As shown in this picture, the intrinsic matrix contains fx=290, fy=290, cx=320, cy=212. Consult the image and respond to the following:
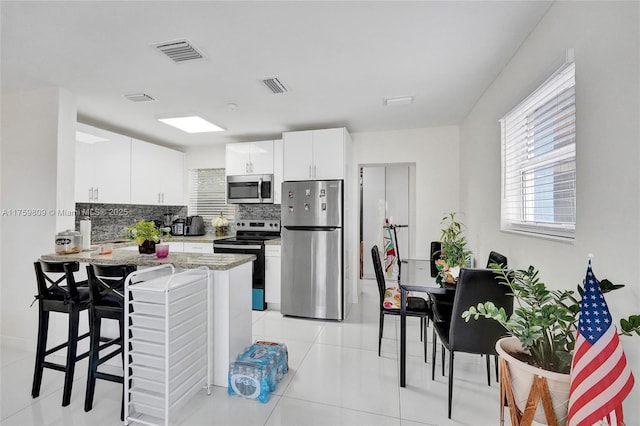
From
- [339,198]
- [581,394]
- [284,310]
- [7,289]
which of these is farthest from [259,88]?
[7,289]

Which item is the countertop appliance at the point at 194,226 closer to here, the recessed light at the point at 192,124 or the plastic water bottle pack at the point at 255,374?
the recessed light at the point at 192,124

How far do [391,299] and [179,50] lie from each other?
2.64 meters

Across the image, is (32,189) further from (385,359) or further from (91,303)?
A: (385,359)

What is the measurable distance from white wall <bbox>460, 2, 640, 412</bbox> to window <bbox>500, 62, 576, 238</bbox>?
0.10 m

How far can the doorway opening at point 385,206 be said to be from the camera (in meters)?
5.57

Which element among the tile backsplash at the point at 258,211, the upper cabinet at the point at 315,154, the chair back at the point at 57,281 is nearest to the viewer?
the chair back at the point at 57,281

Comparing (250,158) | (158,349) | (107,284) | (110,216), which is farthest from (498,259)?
(110,216)

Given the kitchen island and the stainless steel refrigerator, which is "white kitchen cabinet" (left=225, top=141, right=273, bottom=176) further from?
the kitchen island

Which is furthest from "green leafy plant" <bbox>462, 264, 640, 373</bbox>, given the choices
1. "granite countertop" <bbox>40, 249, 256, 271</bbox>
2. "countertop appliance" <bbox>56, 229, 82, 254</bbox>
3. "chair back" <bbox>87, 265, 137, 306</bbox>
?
"countertop appliance" <bbox>56, 229, 82, 254</bbox>

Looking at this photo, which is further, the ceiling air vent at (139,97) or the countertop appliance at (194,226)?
the countertop appliance at (194,226)

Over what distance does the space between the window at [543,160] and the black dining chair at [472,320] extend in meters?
0.47

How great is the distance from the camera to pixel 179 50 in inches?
81.5

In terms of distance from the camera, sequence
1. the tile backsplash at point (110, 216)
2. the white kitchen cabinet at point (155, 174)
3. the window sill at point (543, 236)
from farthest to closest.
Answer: the white kitchen cabinet at point (155, 174) < the tile backsplash at point (110, 216) < the window sill at point (543, 236)

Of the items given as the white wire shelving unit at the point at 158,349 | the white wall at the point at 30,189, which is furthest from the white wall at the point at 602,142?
the white wall at the point at 30,189
